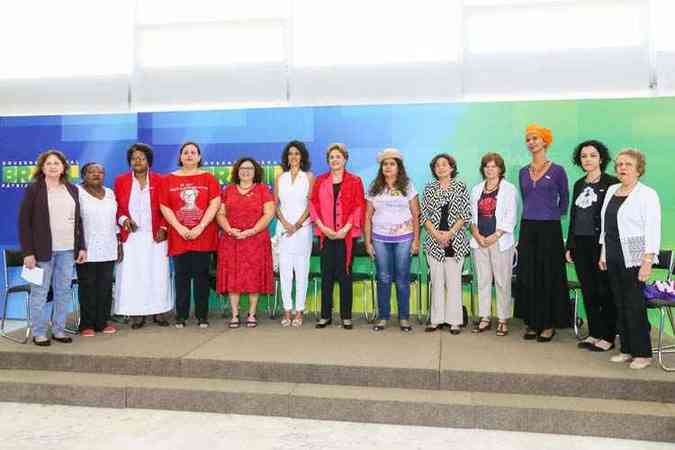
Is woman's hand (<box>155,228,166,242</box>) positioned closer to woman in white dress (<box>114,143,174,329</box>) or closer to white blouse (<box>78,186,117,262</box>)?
woman in white dress (<box>114,143,174,329</box>)

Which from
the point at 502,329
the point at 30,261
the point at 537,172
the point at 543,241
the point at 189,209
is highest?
the point at 537,172

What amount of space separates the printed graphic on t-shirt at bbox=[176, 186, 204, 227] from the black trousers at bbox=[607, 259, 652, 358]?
115 inches

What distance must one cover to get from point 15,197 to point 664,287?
5.80 m

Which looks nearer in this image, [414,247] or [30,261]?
[30,261]

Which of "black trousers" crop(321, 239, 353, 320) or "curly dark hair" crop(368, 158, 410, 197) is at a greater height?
"curly dark hair" crop(368, 158, 410, 197)

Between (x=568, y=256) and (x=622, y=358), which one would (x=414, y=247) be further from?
(x=622, y=358)

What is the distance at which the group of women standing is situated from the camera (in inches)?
151

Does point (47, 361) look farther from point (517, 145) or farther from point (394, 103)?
point (517, 145)

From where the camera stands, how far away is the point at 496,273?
13.7 feet

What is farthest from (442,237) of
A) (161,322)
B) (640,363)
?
(161,322)

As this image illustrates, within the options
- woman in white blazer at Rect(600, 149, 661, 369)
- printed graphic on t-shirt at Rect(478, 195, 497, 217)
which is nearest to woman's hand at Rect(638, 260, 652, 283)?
woman in white blazer at Rect(600, 149, 661, 369)

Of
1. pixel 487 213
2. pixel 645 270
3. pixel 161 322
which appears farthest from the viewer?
pixel 161 322

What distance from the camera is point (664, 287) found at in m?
3.44

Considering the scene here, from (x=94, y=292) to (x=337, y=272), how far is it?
183cm
